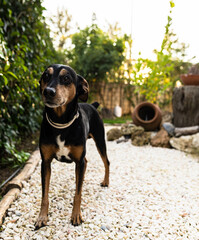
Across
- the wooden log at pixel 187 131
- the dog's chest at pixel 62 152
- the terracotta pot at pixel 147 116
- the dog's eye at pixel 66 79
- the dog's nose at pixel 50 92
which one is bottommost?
the wooden log at pixel 187 131

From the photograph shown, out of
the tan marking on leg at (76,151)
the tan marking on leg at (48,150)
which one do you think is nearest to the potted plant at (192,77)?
the tan marking on leg at (76,151)

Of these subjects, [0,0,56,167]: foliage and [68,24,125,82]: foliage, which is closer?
[0,0,56,167]: foliage

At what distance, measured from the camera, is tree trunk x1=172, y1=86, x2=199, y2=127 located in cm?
529

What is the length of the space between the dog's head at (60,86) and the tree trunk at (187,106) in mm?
4074

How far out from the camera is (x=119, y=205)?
7.96 feet

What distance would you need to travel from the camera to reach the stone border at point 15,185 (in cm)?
214

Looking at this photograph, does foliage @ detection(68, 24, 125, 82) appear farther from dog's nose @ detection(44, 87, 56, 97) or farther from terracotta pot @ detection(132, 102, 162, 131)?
dog's nose @ detection(44, 87, 56, 97)

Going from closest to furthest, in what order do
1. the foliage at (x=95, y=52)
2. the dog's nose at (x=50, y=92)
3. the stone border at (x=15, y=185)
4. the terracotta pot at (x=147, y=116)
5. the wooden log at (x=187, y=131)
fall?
the dog's nose at (x=50, y=92), the stone border at (x=15, y=185), the wooden log at (x=187, y=131), the terracotta pot at (x=147, y=116), the foliage at (x=95, y=52)

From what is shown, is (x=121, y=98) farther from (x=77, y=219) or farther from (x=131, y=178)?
(x=77, y=219)

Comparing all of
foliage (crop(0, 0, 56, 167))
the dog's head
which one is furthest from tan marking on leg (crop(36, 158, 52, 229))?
foliage (crop(0, 0, 56, 167))

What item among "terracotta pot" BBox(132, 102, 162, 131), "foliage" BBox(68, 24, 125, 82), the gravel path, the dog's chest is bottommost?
the gravel path

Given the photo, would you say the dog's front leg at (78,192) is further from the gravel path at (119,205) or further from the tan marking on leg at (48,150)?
the tan marking on leg at (48,150)

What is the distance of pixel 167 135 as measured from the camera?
17.6 feet

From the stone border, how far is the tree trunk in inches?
146
